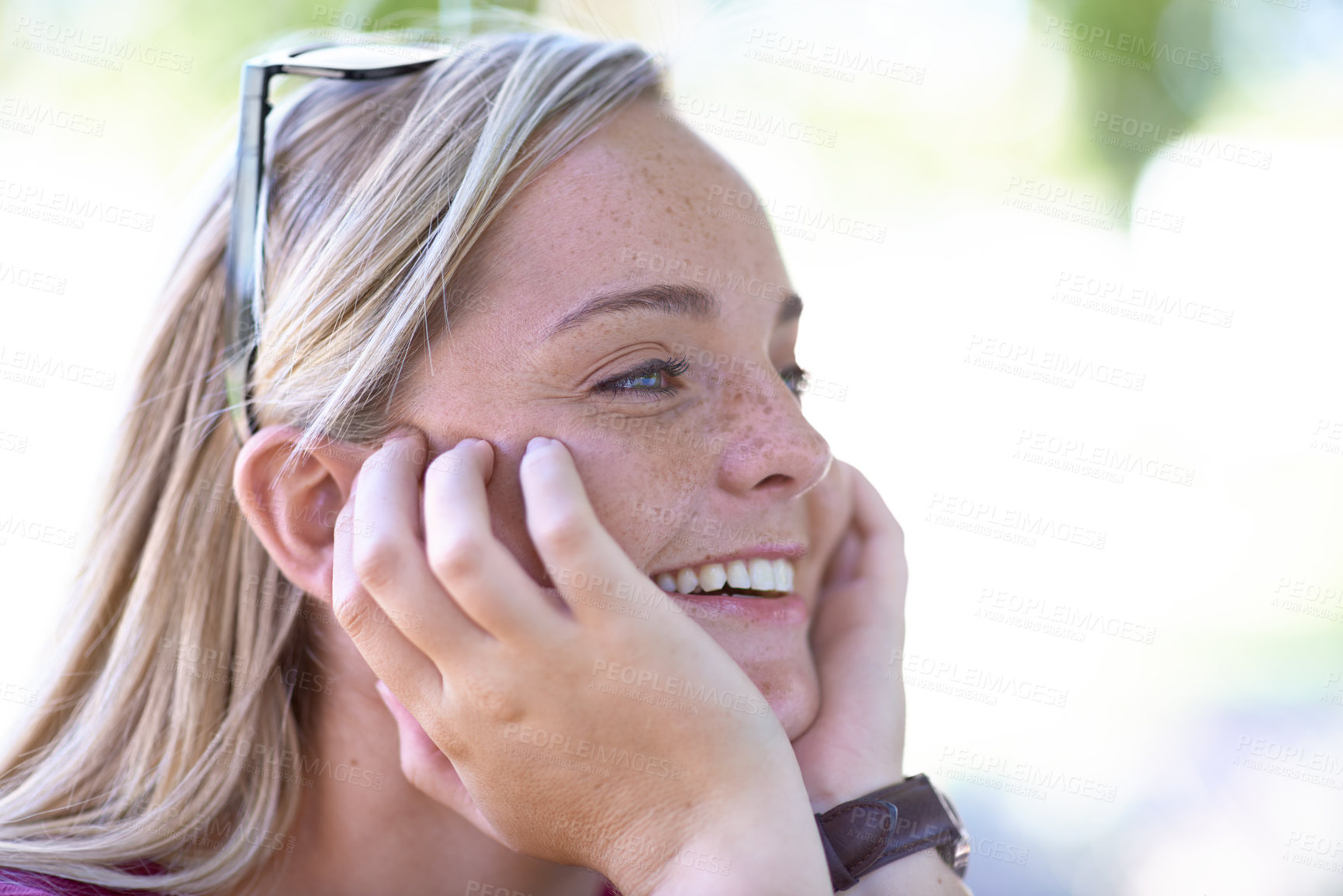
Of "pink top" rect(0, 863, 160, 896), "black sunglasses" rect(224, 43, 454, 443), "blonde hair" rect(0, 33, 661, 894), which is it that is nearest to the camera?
"pink top" rect(0, 863, 160, 896)

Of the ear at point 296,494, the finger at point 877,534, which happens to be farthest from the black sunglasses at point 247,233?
the finger at point 877,534

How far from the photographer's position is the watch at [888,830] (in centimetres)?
167

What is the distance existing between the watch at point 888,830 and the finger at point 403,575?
2.58 ft

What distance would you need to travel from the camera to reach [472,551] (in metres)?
1.37

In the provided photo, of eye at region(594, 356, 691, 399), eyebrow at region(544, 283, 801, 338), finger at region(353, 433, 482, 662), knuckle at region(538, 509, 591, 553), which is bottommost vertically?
finger at region(353, 433, 482, 662)

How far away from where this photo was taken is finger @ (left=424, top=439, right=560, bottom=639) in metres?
1.37

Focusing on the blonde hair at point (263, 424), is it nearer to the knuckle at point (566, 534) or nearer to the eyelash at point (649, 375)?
the eyelash at point (649, 375)

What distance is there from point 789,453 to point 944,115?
4.60m

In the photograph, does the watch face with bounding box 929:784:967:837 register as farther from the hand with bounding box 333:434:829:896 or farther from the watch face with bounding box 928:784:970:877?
the hand with bounding box 333:434:829:896

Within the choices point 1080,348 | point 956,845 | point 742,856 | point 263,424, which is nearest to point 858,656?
point 956,845

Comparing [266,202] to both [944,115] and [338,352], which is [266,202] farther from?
[944,115]

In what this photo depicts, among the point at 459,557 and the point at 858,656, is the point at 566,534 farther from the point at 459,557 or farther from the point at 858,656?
the point at 858,656

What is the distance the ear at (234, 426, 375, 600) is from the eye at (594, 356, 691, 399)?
0.48 m

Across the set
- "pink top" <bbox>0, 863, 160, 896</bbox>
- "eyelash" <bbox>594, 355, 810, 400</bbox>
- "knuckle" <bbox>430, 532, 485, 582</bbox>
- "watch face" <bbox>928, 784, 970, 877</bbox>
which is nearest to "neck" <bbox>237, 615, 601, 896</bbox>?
"pink top" <bbox>0, 863, 160, 896</bbox>
